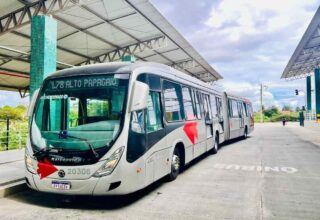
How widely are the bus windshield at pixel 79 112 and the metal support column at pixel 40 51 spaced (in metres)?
4.73

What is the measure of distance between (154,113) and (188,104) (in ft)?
8.82

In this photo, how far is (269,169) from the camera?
30.5 ft

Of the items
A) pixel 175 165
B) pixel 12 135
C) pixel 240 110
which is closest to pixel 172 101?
pixel 175 165

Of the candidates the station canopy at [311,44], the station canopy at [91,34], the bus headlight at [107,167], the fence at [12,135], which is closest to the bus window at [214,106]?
the station canopy at [91,34]

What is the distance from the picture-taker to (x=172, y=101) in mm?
7910

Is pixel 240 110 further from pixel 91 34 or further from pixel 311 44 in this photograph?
pixel 311 44

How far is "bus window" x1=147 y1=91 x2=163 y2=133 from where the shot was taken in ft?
20.8

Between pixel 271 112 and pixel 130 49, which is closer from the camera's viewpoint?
pixel 130 49

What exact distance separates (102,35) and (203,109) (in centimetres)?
936

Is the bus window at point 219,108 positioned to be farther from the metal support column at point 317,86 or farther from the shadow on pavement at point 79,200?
the metal support column at point 317,86

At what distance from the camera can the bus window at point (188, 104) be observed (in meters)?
8.90

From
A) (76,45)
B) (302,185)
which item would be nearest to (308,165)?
(302,185)

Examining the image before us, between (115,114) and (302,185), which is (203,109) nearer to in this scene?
(302,185)

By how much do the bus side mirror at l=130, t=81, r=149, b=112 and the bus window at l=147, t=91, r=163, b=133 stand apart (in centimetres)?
Answer: 74
